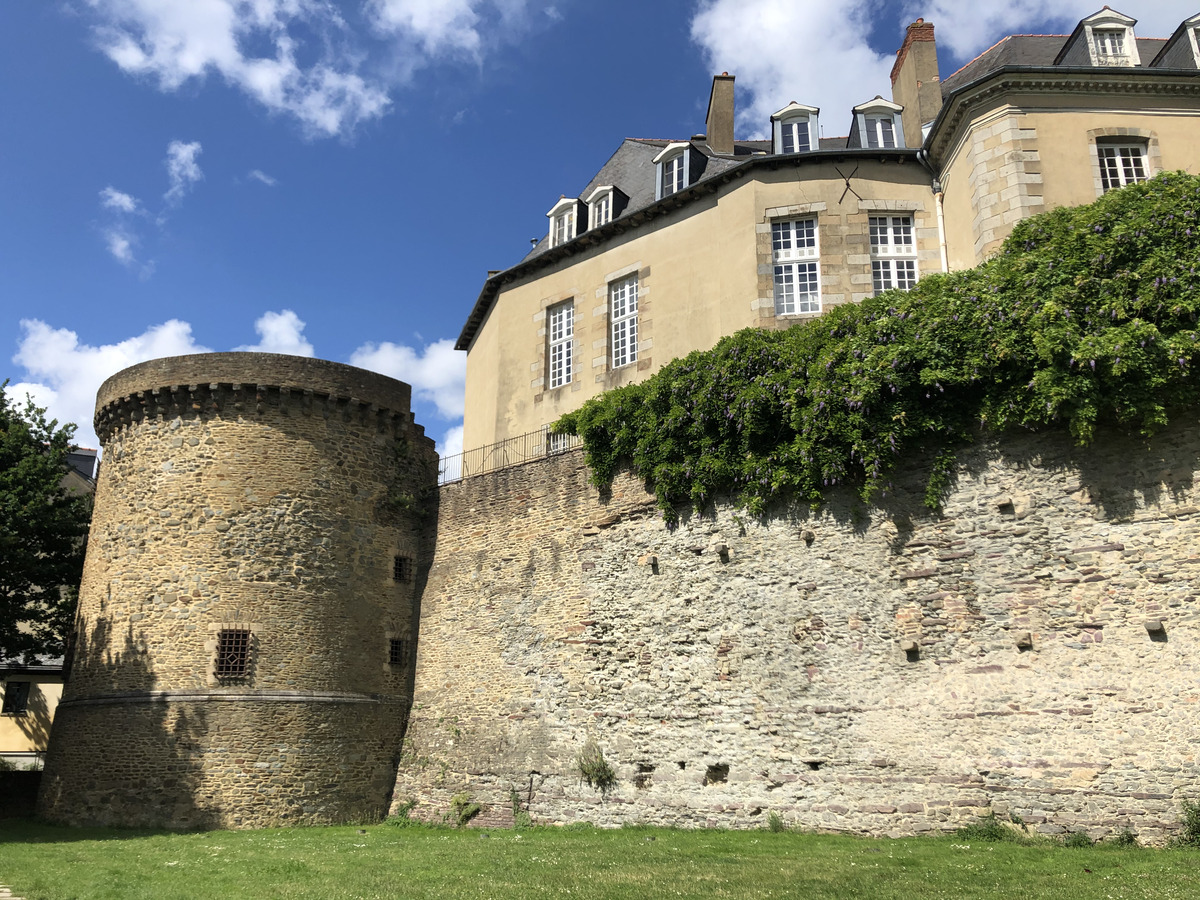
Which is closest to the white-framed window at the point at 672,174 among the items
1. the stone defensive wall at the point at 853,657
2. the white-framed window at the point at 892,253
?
the white-framed window at the point at 892,253

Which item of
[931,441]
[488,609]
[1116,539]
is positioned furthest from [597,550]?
[1116,539]

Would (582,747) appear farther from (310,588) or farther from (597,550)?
(310,588)

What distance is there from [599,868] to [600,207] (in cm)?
1655

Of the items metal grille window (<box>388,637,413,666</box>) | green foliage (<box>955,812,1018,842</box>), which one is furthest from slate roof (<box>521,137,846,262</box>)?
green foliage (<box>955,812,1018,842</box>)

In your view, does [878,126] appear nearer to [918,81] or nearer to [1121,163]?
[918,81]

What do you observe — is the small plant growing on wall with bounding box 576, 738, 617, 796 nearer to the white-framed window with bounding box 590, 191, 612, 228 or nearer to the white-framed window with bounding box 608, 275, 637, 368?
the white-framed window with bounding box 608, 275, 637, 368

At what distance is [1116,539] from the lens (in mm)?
12312

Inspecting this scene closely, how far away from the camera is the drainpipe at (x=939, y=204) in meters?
18.7

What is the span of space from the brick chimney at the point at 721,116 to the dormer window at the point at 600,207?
2.83 m

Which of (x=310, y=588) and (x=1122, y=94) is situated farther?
(x=310, y=588)

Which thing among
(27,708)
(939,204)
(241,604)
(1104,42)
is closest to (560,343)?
(939,204)

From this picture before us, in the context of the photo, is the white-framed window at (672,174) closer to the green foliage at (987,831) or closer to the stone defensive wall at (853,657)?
the stone defensive wall at (853,657)

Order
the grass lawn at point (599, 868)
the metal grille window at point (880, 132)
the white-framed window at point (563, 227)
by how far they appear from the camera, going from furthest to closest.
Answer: the white-framed window at point (563, 227)
the metal grille window at point (880, 132)
the grass lawn at point (599, 868)

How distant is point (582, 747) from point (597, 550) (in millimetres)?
3502
